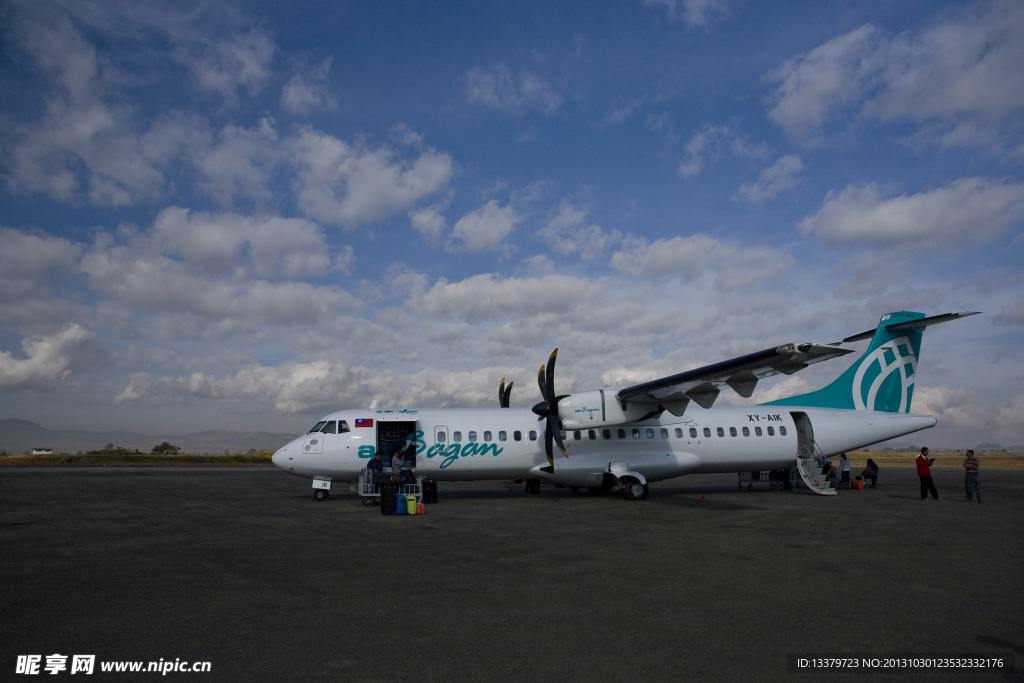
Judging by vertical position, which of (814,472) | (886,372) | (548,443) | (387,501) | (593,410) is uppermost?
(886,372)

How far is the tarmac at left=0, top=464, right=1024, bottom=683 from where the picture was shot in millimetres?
5133

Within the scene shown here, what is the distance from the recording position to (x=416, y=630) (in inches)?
233

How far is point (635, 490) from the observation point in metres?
20.0

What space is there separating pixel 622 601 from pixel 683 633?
1290mm

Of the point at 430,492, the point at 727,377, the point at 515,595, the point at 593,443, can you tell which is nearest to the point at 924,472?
the point at 727,377

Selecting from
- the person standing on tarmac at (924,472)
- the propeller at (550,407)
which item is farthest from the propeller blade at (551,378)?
the person standing on tarmac at (924,472)

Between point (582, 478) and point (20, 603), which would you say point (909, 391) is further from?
point (20, 603)

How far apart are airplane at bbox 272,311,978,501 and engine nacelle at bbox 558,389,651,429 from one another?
0.11 ft

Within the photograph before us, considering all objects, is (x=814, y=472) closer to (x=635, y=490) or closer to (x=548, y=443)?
(x=635, y=490)

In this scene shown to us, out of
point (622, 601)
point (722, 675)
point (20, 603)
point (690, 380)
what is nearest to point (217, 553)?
point (20, 603)

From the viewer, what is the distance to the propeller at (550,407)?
1844cm

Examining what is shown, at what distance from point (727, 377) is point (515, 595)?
11.1 meters

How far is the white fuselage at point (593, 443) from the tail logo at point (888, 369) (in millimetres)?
936

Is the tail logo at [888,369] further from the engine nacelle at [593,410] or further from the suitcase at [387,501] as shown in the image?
the suitcase at [387,501]
